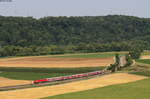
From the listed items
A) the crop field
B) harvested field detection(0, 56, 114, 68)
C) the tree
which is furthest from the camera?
the tree

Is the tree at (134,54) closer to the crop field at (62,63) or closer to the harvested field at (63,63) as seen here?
the crop field at (62,63)

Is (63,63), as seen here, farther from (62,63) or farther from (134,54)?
(134,54)

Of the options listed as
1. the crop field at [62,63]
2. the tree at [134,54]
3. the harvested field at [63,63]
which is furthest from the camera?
the tree at [134,54]

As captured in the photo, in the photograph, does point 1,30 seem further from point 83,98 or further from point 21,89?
point 83,98

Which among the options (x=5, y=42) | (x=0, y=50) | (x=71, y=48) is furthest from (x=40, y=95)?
(x=5, y=42)

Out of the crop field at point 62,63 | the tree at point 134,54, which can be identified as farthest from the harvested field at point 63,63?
the tree at point 134,54

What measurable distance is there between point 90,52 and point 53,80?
3735 inches

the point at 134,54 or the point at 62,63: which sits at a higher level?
the point at 134,54

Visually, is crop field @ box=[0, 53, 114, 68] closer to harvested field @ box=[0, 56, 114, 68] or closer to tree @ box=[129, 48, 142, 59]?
harvested field @ box=[0, 56, 114, 68]

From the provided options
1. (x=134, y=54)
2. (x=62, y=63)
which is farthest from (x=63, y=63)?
(x=134, y=54)

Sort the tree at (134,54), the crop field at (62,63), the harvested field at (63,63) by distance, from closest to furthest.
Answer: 1. the crop field at (62,63)
2. the harvested field at (63,63)
3. the tree at (134,54)

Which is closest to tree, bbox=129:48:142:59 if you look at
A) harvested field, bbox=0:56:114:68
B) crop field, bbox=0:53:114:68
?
crop field, bbox=0:53:114:68

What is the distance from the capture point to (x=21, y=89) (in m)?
45.0

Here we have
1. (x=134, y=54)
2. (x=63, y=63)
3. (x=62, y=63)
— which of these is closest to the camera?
(x=134, y=54)
